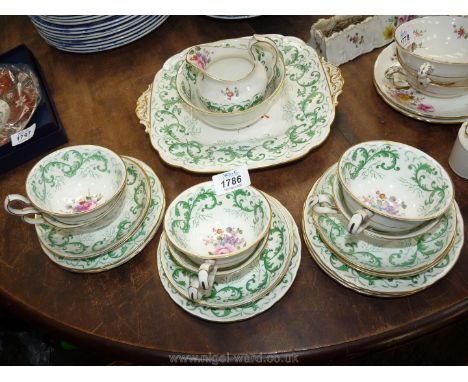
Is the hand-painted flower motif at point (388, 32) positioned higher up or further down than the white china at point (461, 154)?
higher up

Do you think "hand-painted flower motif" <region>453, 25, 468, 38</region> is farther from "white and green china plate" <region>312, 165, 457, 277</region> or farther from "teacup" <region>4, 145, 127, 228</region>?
"teacup" <region>4, 145, 127, 228</region>

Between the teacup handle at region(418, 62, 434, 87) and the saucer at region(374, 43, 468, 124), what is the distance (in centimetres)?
7

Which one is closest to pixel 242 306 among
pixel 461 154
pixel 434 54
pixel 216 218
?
pixel 216 218

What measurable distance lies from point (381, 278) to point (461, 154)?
0.34 m

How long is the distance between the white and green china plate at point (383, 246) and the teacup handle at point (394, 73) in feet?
1.20

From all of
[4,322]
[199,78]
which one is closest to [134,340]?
[199,78]

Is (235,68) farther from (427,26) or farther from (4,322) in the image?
(4,322)

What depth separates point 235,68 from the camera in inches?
48.6

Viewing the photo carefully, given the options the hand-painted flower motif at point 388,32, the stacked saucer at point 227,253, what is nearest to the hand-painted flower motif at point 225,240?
the stacked saucer at point 227,253

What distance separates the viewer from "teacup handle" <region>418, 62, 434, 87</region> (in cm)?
106

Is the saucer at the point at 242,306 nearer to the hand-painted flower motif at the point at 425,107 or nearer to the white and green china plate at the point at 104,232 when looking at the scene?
the white and green china plate at the point at 104,232

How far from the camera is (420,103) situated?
45.4 inches

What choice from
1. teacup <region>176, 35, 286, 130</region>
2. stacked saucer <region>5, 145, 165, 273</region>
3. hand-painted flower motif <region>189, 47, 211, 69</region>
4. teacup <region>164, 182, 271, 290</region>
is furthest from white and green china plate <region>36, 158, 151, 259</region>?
hand-painted flower motif <region>189, 47, 211, 69</region>

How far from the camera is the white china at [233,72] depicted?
114cm
